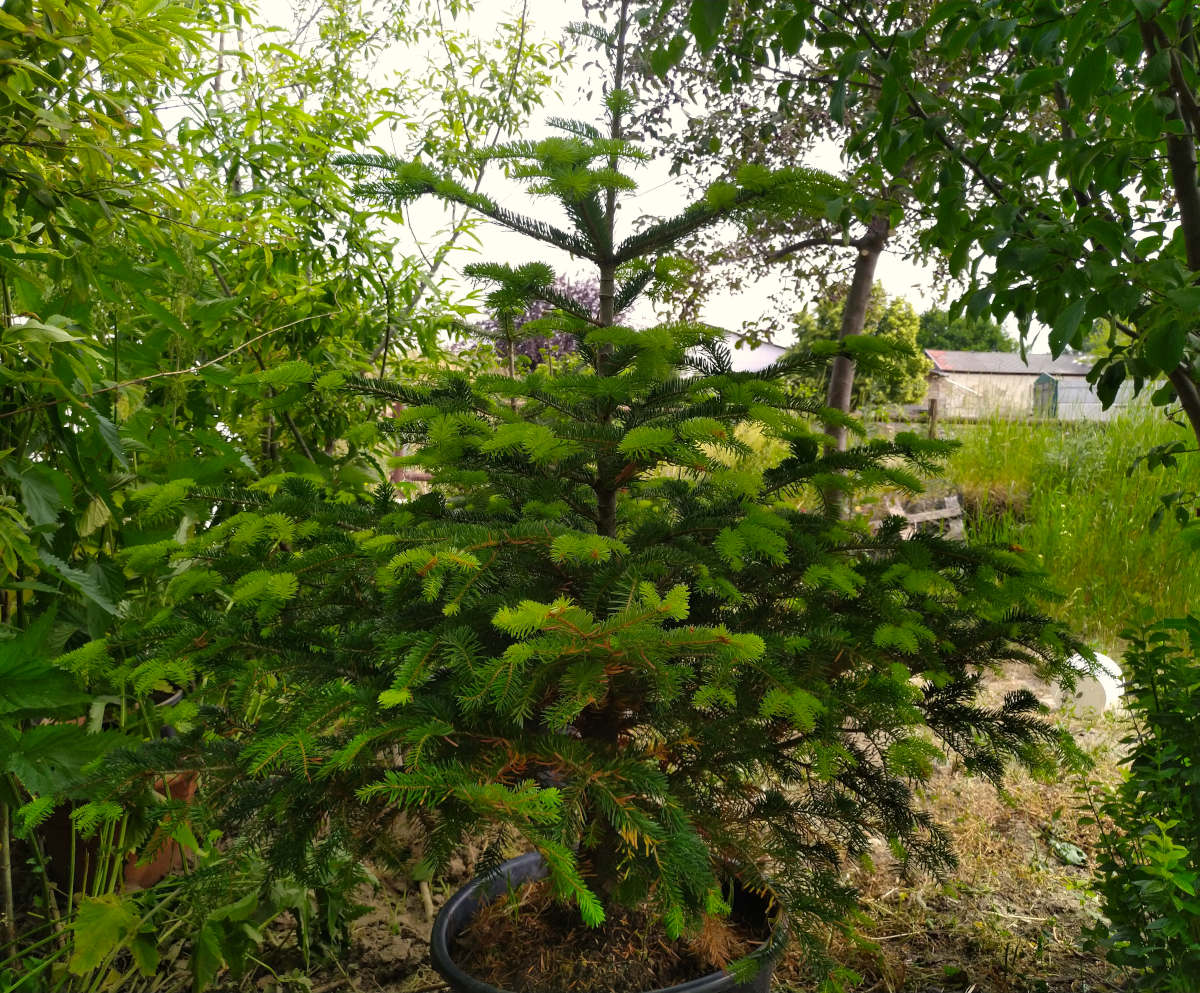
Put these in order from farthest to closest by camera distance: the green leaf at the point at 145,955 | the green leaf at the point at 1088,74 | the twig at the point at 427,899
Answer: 1. the twig at the point at 427,899
2. the green leaf at the point at 145,955
3. the green leaf at the point at 1088,74

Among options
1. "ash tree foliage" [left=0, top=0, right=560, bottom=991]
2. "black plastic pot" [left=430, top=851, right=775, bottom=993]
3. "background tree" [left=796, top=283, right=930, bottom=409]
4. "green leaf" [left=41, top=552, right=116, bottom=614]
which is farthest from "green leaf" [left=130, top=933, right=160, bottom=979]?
"background tree" [left=796, top=283, right=930, bottom=409]

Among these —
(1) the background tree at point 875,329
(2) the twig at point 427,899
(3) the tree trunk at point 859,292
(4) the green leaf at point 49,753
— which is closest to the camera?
(4) the green leaf at point 49,753

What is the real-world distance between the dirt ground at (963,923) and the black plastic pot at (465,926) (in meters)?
0.35

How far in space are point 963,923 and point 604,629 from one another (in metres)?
1.68

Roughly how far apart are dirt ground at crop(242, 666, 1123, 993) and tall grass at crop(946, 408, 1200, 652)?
97 cm

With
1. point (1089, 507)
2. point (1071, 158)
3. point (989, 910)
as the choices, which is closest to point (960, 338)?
point (1089, 507)

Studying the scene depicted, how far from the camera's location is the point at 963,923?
7.02ft

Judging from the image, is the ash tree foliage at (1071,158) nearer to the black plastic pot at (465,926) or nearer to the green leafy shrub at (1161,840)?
the green leafy shrub at (1161,840)

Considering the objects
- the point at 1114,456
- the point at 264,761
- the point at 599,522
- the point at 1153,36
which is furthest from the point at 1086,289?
the point at 1114,456

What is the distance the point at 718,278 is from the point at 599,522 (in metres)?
3.67

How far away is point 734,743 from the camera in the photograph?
1373mm

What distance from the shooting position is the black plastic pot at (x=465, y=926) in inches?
54.1

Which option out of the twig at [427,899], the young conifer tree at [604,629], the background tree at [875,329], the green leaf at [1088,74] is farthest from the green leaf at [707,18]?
the background tree at [875,329]

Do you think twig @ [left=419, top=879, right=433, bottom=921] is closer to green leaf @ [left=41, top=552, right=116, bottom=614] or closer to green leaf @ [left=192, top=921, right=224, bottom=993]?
green leaf @ [left=192, top=921, right=224, bottom=993]
